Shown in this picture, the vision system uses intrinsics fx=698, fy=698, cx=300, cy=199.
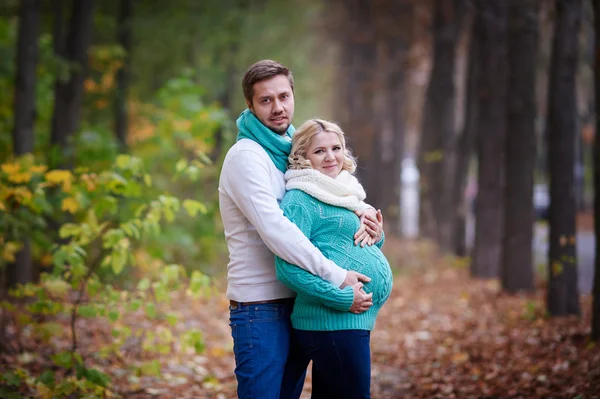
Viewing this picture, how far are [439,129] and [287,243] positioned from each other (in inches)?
580

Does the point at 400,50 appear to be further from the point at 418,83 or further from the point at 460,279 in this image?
the point at 460,279

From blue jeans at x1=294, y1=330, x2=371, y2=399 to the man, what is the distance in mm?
155

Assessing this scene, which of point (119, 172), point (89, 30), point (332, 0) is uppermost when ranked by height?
point (332, 0)

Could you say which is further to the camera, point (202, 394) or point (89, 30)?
point (89, 30)

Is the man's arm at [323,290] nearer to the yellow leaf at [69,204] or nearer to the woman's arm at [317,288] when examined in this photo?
the woman's arm at [317,288]

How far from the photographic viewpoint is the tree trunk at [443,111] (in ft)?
56.5

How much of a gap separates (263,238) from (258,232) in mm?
84

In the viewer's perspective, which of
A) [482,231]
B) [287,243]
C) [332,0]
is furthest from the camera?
[332,0]

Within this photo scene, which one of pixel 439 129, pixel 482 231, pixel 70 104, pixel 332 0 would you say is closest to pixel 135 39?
pixel 70 104

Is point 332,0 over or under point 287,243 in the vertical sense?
over

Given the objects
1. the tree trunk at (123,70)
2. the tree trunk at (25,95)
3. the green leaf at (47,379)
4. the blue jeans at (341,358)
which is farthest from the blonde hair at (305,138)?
the tree trunk at (123,70)

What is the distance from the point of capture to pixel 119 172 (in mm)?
6223

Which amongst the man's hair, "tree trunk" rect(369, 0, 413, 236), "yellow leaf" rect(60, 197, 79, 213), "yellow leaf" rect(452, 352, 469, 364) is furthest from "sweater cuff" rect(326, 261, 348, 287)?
"tree trunk" rect(369, 0, 413, 236)

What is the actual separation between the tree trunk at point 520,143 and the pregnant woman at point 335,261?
7.97 metres
